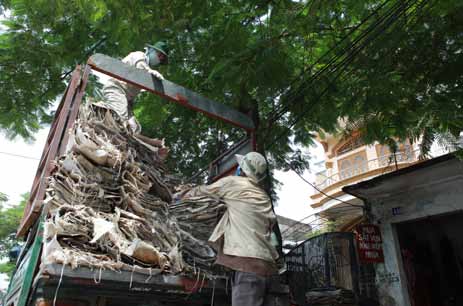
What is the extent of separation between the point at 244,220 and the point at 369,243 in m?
5.04

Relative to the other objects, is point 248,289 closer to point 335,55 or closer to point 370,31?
point 370,31

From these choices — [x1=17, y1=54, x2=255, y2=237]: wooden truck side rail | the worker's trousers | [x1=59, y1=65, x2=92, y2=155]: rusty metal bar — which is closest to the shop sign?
[x1=17, y1=54, x2=255, y2=237]: wooden truck side rail

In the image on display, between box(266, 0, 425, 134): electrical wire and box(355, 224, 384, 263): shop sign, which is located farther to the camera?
box(355, 224, 384, 263): shop sign

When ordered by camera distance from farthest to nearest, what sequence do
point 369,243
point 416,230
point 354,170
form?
1. point 354,170
2. point 416,230
3. point 369,243

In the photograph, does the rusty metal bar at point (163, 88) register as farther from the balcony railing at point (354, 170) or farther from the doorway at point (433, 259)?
the balcony railing at point (354, 170)

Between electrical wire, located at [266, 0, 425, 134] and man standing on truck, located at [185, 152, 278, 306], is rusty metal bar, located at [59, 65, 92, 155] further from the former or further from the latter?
electrical wire, located at [266, 0, 425, 134]

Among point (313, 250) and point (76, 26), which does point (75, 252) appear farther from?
point (313, 250)

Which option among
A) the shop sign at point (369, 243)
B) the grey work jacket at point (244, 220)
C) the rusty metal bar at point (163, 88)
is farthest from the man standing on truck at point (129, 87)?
the shop sign at point (369, 243)

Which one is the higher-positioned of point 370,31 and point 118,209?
point 370,31

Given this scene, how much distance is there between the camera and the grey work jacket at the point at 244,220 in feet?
9.65

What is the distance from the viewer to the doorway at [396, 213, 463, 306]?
293 inches

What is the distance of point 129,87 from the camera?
429 cm

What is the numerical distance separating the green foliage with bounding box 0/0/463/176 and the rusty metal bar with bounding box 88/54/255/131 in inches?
24.6

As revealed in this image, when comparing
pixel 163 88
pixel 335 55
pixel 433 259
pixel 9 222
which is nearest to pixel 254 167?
pixel 163 88
